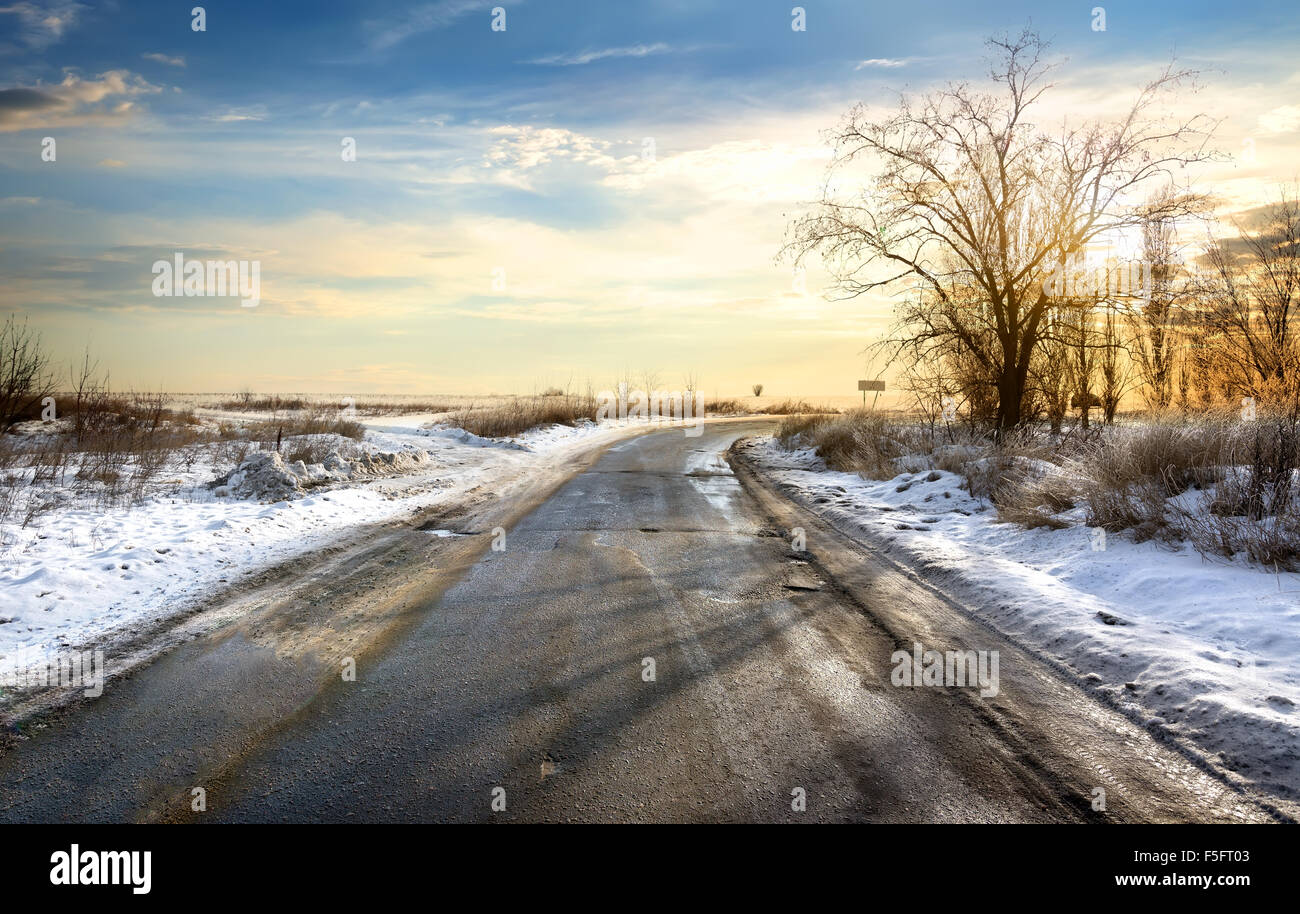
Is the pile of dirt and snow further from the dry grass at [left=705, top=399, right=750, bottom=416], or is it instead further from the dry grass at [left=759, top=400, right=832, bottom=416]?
the dry grass at [left=705, top=399, right=750, bottom=416]

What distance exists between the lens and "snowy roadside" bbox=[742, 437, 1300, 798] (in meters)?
3.82

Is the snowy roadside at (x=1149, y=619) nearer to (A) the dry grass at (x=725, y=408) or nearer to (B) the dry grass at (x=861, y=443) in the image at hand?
(B) the dry grass at (x=861, y=443)

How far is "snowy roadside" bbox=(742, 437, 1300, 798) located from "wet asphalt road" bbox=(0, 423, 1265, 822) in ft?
1.08

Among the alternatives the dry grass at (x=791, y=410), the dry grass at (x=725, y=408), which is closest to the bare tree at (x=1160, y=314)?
the dry grass at (x=791, y=410)

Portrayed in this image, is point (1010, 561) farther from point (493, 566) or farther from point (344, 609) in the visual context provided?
point (344, 609)

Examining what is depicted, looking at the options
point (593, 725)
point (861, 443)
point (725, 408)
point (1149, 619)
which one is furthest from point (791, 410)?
point (593, 725)

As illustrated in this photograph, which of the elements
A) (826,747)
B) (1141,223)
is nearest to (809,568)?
(826,747)

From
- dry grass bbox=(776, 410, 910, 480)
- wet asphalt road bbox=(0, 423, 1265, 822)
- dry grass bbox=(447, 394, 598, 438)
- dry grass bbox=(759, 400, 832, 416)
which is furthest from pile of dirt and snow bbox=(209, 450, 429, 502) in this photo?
dry grass bbox=(759, 400, 832, 416)

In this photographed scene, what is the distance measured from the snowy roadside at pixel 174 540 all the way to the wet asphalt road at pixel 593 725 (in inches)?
47.5

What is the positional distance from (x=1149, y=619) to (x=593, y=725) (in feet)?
14.5

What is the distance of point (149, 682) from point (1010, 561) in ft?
24.6

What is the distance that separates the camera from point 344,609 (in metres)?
5.89

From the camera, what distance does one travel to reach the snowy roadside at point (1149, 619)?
3.82m

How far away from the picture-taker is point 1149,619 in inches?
214
